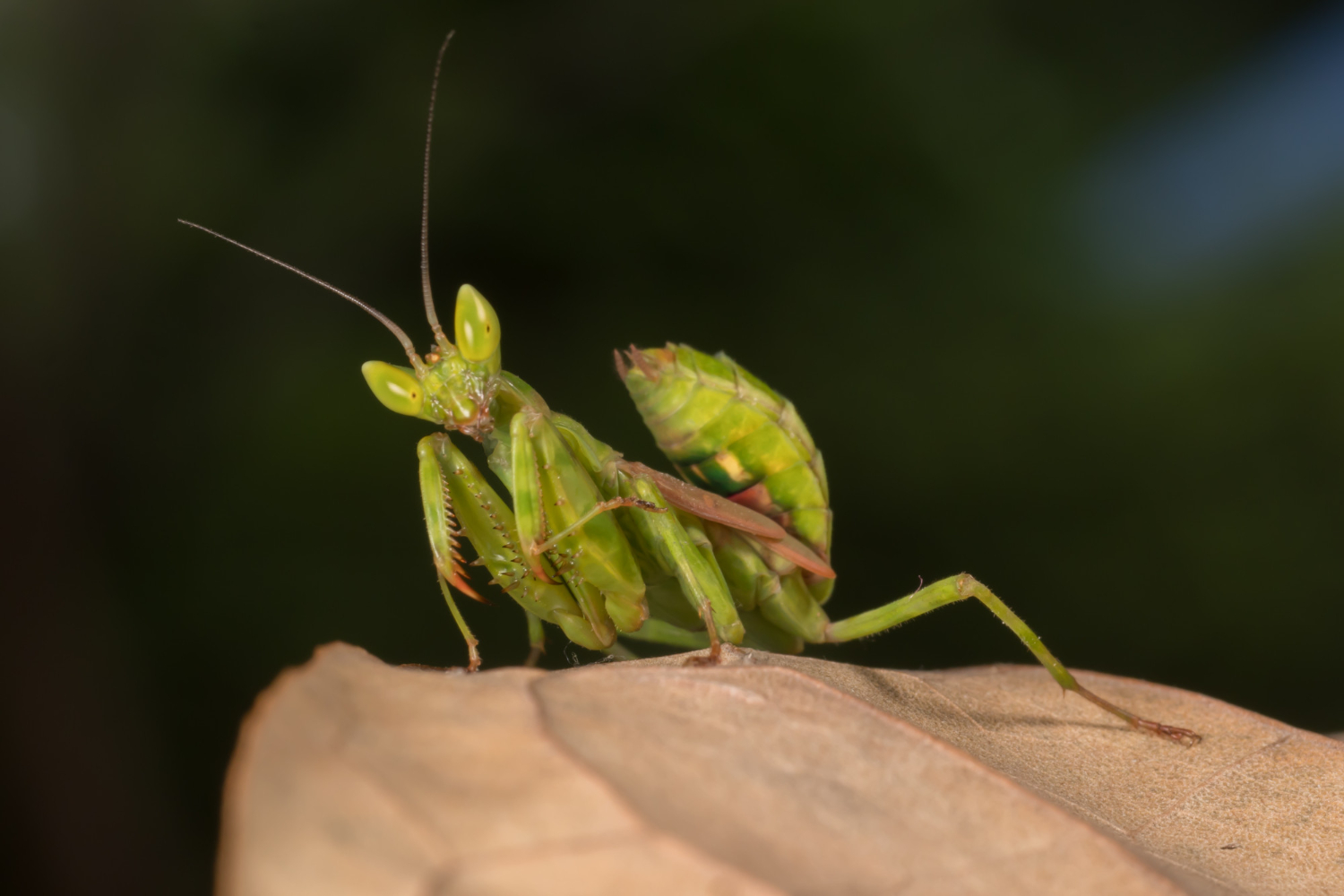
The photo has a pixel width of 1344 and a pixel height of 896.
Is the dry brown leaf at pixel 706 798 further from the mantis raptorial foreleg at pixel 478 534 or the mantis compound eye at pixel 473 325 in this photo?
the mantis compound eye at pixel 473 325

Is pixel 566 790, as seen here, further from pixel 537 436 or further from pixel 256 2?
pixel 256 2

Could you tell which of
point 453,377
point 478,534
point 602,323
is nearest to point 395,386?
point 453,377

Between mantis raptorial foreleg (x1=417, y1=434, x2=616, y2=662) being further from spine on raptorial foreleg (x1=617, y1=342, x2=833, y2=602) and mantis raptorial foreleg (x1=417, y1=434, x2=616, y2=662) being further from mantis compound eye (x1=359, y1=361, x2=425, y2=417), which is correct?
spine on raptorial foreleg (x1=617, y1=342, x2=833, y2=602)

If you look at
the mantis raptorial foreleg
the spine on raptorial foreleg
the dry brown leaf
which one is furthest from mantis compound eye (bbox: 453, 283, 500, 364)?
the dry brown leaf

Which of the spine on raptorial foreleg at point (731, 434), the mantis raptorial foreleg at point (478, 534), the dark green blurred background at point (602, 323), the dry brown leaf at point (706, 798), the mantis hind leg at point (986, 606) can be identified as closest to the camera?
the dry brown leaf at point (706, 798)

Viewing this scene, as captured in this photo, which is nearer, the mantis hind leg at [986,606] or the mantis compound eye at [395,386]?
the mantis hind leg at [986,606]

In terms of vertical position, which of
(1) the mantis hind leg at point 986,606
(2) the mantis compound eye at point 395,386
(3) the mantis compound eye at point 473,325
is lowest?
(1) the mantis hind leg at point 986,606

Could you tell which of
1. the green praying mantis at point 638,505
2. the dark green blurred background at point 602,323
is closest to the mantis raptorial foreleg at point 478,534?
the green praying mantis at point 638,505
